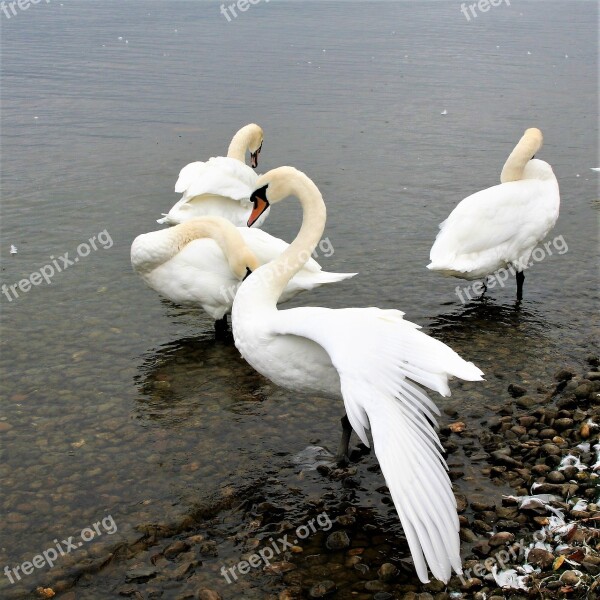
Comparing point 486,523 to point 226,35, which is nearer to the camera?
point 486,523

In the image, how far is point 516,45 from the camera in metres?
31.6

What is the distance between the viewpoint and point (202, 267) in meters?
7.67

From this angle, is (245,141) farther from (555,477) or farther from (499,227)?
(555,477)

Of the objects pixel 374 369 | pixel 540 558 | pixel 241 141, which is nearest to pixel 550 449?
pixel 540 558

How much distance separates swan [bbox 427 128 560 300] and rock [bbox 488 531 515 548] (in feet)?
11.7

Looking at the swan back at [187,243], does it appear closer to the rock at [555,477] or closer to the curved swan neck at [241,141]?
the rock at [555,477]

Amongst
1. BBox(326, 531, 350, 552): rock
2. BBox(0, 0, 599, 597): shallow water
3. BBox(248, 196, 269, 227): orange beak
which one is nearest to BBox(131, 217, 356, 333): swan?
BBox(0, 0, 599, 597): shallow water

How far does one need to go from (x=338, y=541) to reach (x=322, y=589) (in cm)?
45

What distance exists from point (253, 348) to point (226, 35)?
1188 inches

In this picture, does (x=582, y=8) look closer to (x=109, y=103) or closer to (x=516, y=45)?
(x=516, y=45)

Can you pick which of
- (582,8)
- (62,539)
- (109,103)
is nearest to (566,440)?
(62,539)

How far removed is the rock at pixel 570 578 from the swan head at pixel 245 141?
7.67 metres

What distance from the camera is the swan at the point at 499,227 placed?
8.25 meters

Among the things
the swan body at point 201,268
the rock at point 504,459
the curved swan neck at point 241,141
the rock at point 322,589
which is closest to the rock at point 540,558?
the rock at point 504,459
